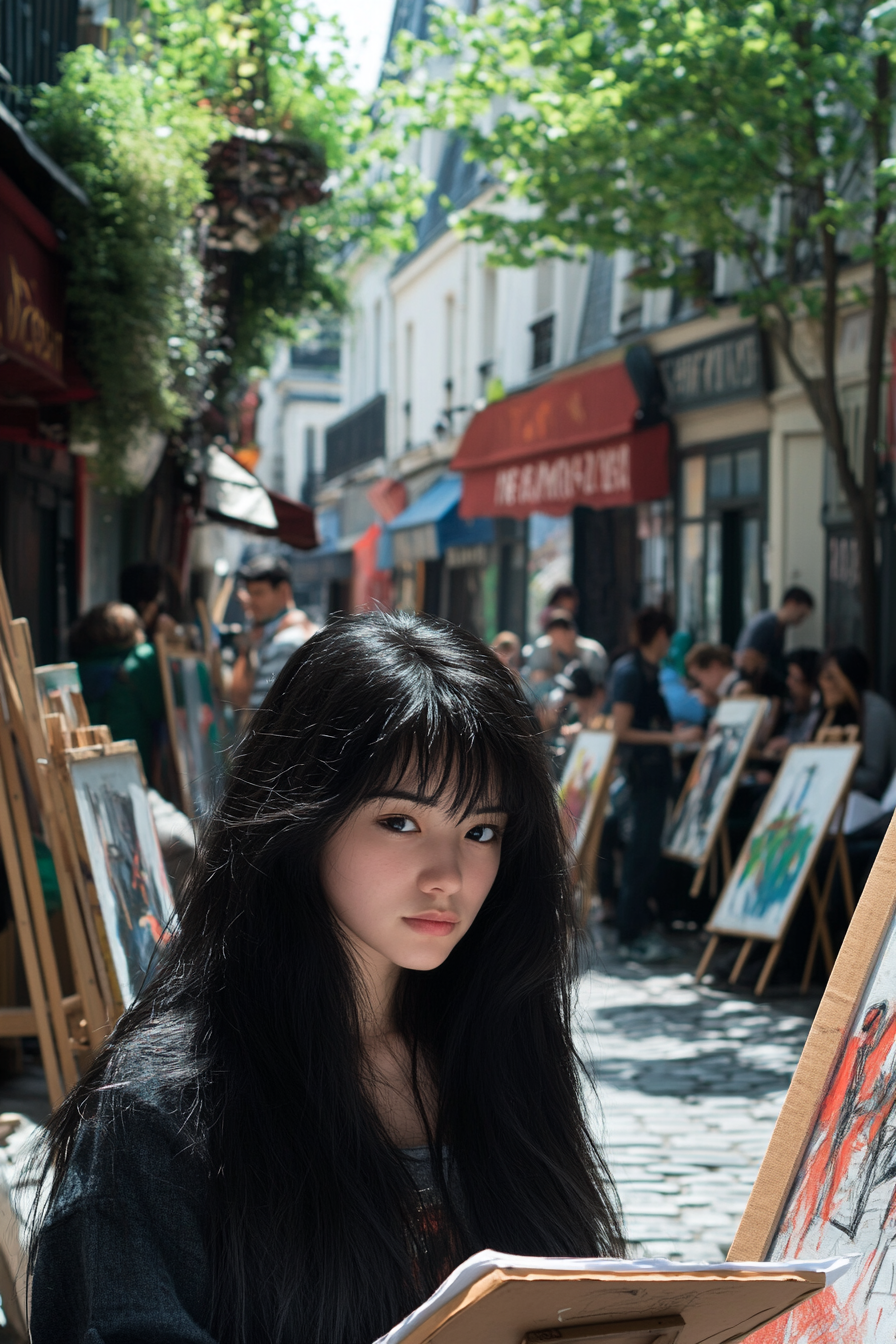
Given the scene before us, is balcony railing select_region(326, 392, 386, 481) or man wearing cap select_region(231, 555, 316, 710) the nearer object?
man wearing cap select_region(231, 555, 316, 710)

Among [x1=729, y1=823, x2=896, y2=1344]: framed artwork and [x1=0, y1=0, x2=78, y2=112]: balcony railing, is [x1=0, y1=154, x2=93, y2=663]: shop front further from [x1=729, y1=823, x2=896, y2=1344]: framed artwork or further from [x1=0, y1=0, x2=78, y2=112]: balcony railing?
[x1=729, y1=823, x2=896, y2=1344]: framed artwork

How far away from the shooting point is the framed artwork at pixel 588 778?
909cm

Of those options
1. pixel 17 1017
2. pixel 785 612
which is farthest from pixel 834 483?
pixel 17 1017

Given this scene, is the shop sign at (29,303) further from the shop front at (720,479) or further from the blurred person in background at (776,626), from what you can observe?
the shop front at (720,479)

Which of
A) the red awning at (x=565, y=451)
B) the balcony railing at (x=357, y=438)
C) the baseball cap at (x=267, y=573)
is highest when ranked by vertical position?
the balcony railing at (x=357, y=438)

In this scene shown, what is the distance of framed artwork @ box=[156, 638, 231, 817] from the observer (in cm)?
683

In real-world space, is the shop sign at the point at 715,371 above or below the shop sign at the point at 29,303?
above

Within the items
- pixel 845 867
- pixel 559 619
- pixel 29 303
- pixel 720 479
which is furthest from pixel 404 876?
pixel 720 479

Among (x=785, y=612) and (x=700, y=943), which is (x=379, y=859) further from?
(x=785, y=612)

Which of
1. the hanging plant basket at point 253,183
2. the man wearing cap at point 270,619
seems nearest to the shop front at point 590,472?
the hanging plant basket at point 253,183

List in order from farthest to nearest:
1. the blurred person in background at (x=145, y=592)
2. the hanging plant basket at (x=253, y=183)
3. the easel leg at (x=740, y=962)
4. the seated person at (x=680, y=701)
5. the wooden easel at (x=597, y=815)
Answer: the hanging plant basket at (x=253, y=183) → the seated person at (x=680, y=701) → the wooden easel at (x=597, y=815) → the blurred person in background at (x=145, y=592) → the easel leg at (x=740, y=962)

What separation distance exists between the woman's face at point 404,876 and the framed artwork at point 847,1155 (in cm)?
42

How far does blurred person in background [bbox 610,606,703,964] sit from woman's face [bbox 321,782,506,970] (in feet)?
23.8

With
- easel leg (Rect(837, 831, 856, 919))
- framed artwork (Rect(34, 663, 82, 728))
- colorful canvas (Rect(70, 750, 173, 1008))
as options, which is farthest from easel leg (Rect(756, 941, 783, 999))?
colorful canvas (Rect(70, 750, 173, 1008))
